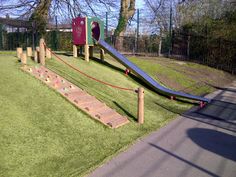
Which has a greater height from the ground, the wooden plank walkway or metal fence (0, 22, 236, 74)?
metal fence (0, 22, 236, 74)

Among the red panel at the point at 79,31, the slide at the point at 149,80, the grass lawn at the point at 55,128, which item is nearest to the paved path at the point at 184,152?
the grass lawn at the point at 55,128

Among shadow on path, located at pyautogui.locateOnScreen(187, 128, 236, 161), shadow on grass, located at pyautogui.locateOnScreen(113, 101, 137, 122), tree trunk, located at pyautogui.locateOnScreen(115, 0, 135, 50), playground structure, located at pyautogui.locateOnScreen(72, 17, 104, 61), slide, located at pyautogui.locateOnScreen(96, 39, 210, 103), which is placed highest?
tree trunk, located at pyautogui.locateOnScreen(115, 0, 135, 50)

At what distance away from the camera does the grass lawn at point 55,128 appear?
5094 millimetres

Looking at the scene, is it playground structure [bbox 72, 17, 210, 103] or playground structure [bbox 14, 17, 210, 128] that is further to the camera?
playground structure [bbox 72, 17, 210, 103]

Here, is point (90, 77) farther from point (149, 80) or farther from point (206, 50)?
point (206, 50)

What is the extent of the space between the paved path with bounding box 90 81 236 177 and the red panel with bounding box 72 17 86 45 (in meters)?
5.70

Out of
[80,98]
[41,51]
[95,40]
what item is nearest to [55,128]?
[80,98]

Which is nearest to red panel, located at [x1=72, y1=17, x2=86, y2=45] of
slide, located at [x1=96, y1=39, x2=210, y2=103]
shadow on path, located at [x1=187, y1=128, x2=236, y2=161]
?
slide, located at [x1=96, y1=39, x2=210, y2=103]

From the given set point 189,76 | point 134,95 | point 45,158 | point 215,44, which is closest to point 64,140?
point 45,158

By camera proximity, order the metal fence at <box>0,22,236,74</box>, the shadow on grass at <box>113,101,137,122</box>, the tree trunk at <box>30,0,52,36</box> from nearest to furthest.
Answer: the shadow on grass at <box>113,101,137,122</box>
the metal fence at <box>0,22,236,74</box>
the tree trunk at <box>30,0,52,36</box>

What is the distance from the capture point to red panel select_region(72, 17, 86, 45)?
12.6 m

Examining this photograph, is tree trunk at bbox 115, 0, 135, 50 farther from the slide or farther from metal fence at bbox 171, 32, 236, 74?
the slide

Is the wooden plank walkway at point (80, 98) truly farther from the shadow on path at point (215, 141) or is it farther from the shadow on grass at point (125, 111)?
the shadow on path at point (215, 141)

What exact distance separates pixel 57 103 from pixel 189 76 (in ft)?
32.5
